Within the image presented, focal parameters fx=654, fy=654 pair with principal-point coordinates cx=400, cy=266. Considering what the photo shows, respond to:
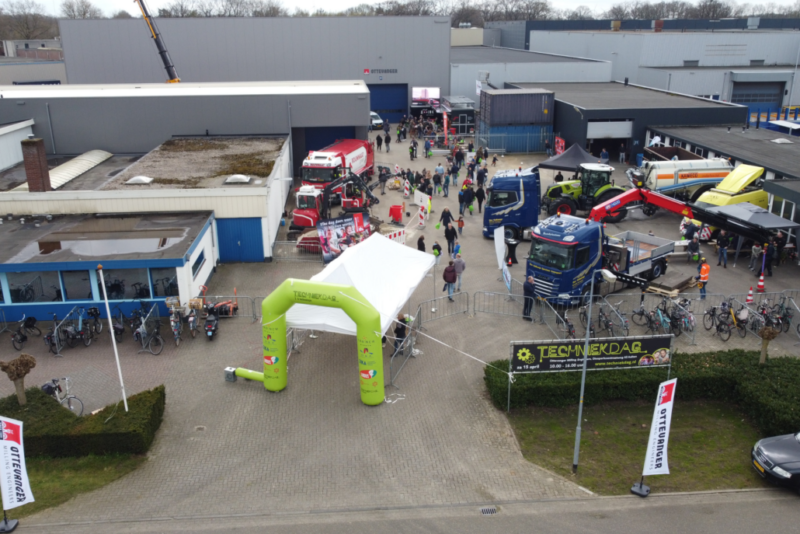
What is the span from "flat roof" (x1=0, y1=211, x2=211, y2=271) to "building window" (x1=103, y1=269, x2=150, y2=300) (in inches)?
19.2

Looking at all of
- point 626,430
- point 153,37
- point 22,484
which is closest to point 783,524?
point 626,430

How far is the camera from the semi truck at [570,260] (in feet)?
63.1

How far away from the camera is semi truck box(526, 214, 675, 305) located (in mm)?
19234

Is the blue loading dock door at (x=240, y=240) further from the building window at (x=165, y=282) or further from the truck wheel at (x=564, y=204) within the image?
the truck wheel at (x=564, y=204)

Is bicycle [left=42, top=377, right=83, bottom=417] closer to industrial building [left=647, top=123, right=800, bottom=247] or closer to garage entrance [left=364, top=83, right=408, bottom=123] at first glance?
industrial building [left=647, top=123, right=800, bottom=247]

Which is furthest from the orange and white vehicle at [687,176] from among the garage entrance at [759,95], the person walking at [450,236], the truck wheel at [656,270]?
the garage entrance at [759,95]

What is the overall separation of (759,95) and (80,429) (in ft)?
180

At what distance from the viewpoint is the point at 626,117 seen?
38875 millimetres

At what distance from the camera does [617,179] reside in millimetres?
36312

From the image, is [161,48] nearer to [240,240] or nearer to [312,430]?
[240,240]

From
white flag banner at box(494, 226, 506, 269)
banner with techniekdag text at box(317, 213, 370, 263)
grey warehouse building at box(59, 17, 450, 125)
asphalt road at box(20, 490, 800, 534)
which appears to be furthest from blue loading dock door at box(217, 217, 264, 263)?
grey warehouse building at box(59, 17, 450, 125)

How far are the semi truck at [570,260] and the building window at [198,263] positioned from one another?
1030 cm

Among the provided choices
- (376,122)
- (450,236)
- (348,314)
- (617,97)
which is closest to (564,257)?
(450,236)

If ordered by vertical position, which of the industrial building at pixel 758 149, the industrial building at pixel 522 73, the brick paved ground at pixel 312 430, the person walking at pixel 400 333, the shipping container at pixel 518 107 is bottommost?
the brick paved ground at pixel 312 430
